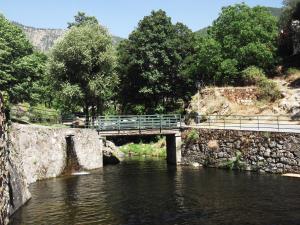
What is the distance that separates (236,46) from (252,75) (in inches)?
192

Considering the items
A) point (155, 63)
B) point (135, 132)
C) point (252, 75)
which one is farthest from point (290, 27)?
point (135, 132)

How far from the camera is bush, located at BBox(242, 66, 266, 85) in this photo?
172 feet

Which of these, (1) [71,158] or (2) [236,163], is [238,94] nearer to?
(2) [236,163]

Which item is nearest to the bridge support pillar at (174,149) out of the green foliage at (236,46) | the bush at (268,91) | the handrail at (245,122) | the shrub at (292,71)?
the handrail at (245,122)

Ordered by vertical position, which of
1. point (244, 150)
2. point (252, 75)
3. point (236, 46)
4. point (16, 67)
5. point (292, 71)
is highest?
point (236, 46)

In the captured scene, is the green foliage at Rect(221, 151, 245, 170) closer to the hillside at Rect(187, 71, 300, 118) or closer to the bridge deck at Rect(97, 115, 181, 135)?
the bridge deck at Rect(97, 115, 181, 135)

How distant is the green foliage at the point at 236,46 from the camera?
53.9 meters

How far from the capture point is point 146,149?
5797cm

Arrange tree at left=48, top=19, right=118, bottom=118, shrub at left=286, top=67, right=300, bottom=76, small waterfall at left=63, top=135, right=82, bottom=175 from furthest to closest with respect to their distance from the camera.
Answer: shrub at left=286, top=67, right=300, bottom=76 → tree at left=48, top=19, right=118, bottom=118 → small waterfall at left=63, top=135, right=82, bottom=175

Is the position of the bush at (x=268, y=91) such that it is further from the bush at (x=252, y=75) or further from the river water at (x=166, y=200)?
the river water at (x=166, y=200)

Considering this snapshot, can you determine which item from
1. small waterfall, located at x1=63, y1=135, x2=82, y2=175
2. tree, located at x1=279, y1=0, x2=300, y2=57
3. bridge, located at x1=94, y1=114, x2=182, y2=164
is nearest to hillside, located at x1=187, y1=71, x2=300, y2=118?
tree, located at x1=279, y1=0, x2=300, y2=57

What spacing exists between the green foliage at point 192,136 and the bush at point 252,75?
13100mm

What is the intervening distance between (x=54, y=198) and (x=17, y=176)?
345 centimetres

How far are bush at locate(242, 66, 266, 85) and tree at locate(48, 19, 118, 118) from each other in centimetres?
1628
